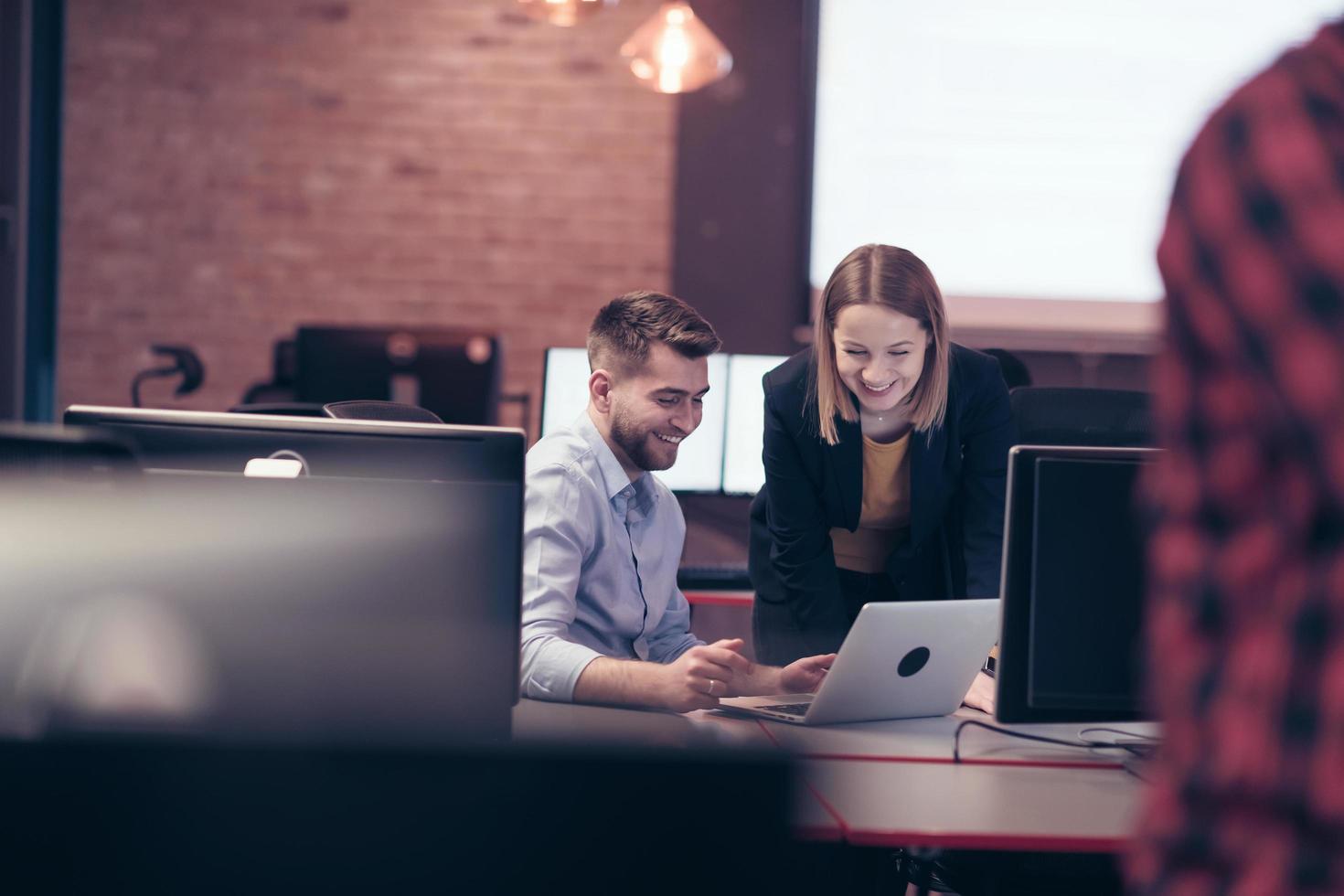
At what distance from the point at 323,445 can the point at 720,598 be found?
1678 mm

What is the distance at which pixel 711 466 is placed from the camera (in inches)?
127

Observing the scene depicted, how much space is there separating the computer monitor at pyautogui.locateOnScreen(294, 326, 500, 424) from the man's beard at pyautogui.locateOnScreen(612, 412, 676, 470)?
124 centimetres

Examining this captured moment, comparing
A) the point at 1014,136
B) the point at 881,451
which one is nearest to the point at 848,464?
the point at 881,451

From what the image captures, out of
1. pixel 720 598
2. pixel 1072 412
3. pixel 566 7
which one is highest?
pixel 566 7

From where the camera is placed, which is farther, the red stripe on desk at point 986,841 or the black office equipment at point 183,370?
the black office equipment at point 183,370

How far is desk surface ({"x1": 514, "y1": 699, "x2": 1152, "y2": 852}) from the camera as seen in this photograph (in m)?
1.23

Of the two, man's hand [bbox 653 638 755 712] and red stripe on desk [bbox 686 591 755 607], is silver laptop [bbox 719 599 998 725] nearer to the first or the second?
man's hand [bbox 653 638 755 712]

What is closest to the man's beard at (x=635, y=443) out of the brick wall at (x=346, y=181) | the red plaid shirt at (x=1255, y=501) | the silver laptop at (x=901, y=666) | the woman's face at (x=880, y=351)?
the silver laptop at (x=901, y=666)

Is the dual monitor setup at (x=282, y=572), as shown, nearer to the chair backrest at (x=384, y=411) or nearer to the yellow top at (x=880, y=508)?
the chair backrest at (x=384, y=411)

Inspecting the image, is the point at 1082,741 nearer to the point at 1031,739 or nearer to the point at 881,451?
the point at 1031,739

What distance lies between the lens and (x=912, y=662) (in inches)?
64.0

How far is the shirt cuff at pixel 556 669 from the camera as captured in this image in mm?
1632

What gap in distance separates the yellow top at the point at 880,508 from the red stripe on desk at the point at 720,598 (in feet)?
1.24

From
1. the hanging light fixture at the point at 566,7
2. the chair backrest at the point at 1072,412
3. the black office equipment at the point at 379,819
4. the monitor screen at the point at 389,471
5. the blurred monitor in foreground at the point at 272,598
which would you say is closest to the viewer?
the black office equipment at the point at 379,819
